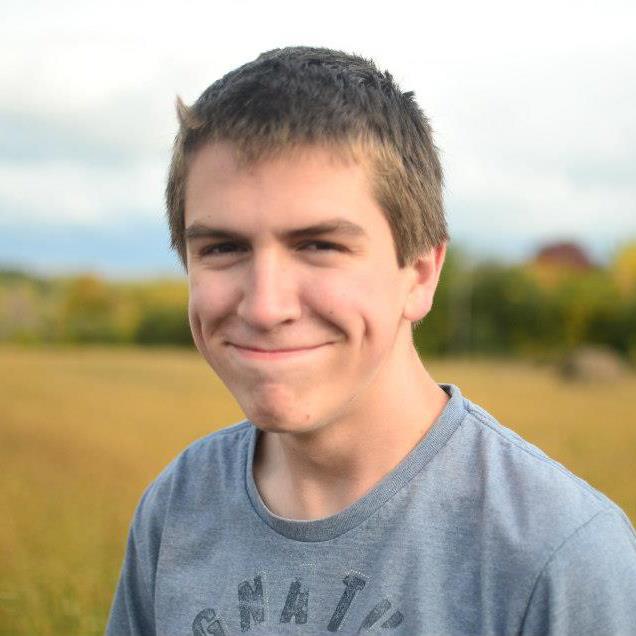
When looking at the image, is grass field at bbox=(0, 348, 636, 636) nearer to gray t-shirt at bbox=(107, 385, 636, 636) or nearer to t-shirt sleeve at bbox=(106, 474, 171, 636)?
t-shirt sleeve at bbox=(106, 474, 171, 636)

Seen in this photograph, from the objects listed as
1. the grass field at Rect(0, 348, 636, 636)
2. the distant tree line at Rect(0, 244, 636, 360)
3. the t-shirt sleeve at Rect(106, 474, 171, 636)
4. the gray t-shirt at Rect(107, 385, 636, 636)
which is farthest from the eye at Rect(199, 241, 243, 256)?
the distant tree line at Rect(0, 244, 636, 360)

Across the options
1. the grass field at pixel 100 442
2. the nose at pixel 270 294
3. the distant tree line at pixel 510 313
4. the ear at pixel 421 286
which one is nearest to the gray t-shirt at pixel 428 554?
the ear at pixel 421 286

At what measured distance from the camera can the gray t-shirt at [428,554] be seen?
184 centimetres

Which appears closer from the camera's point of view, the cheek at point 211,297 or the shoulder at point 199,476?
the cheek at point 211,297

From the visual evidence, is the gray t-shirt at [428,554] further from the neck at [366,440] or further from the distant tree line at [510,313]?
the distant tree line at [510,313]

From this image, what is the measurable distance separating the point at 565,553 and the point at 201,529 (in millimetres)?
987

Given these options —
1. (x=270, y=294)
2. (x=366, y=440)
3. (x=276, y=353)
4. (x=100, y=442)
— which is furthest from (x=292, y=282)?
(x=100, y=442)

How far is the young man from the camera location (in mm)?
1883

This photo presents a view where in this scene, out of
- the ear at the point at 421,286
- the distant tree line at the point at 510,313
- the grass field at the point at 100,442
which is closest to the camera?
the ear at the point at 421,286

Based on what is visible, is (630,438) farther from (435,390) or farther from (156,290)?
(156,290)

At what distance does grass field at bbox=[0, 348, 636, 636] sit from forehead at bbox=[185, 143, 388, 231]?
3.10 metres

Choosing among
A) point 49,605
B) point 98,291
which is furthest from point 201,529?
point 98,291

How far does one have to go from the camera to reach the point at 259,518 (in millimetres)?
2270

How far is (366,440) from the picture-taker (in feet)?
7.00
